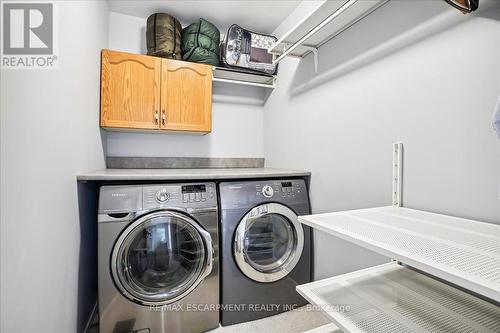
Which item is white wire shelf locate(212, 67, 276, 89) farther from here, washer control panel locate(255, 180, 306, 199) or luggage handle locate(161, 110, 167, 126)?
washer control panel locate(255, 180, 306, 199)

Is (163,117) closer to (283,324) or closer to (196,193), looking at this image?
(196,193)

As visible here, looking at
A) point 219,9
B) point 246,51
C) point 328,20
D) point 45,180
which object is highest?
point 219,9

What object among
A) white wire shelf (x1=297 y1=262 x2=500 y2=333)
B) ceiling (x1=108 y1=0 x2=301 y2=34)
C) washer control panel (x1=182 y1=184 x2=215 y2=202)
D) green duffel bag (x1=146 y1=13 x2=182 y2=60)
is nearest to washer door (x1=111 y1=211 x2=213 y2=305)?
washer control panel (x1=182 y1=184 x2=215 y2=202)

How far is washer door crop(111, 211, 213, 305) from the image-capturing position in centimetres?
136

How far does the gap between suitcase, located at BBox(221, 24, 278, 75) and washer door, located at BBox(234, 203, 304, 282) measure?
1338 millimetres

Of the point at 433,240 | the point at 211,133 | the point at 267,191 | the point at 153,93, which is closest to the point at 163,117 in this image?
the point at 153,93

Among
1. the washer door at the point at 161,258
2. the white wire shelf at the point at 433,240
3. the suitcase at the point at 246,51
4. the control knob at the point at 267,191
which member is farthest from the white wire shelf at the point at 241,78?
the white wire shelf at the point at 433,240

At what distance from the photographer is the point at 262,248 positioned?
1.77 m

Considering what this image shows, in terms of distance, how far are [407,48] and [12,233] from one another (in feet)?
5.97

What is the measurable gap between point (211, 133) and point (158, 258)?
1411 mm

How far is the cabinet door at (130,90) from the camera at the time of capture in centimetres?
183

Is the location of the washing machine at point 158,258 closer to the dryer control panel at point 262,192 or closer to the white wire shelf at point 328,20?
the dryer control panel at point 262,192

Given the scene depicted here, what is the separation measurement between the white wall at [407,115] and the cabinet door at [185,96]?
888 mm

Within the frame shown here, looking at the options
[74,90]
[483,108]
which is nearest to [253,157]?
[74,90]
